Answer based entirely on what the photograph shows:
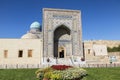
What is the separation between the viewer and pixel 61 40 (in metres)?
31.5

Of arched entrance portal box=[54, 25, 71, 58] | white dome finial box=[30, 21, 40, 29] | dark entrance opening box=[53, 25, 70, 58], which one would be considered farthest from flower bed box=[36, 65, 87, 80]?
white dome finial box=[30, 21, 40, 29]

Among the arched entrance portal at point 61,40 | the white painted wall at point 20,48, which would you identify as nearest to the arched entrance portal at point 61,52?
the arched entrance portal at point 61,40

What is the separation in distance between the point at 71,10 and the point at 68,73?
23639mm

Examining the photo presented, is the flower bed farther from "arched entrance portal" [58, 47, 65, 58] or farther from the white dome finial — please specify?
the white dome finial

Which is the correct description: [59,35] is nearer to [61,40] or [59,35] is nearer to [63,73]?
[61,40]

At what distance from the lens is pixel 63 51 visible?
31562 millimetres

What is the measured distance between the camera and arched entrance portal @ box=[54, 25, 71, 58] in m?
31.1

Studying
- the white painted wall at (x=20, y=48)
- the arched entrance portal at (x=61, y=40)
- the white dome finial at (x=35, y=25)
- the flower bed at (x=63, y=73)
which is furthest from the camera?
the white dome finial at (x=35, y=25)

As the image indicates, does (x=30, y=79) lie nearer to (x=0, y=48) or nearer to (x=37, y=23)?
(x=0, y=48)

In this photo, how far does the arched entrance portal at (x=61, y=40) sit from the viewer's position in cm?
3112

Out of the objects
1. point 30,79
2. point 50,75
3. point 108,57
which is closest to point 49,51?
point 108,57

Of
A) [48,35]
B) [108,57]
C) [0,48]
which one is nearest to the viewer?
[0,48]

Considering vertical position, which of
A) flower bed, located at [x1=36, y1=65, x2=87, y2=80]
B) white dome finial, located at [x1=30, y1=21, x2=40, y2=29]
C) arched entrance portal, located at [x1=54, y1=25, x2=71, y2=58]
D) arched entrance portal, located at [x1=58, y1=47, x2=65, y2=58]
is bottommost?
flower bed, located at [x1=36, y1=65, x2=87, y2=80]

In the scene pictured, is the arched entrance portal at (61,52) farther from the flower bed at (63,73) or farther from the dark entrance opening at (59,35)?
the flower bed at (63,73)
